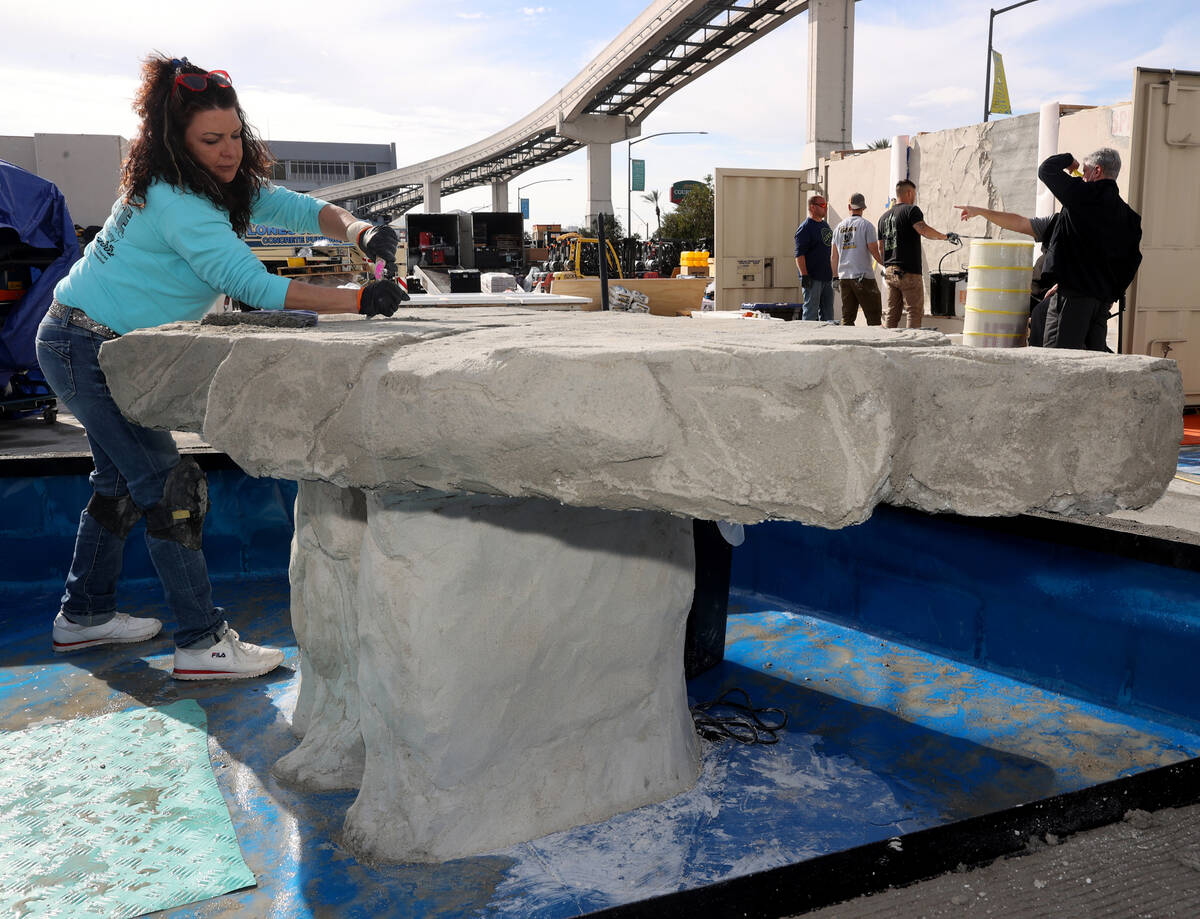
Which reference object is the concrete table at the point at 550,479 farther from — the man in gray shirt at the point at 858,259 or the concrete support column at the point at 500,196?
the concrete support column at the point at 500,196

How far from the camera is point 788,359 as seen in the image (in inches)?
50.9

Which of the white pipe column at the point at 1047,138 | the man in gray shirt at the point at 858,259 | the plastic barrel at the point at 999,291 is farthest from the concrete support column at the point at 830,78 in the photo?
the plastic barrel at the point at 999,291

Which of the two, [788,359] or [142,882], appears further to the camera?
[142,882]

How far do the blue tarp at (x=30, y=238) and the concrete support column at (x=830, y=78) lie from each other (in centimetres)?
1006

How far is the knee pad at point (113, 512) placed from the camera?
8.97 feet

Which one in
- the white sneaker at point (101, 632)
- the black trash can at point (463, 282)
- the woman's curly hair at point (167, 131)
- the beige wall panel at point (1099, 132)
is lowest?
the white sneaker at point (101, 632)

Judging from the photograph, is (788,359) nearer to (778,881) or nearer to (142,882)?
(778,881)

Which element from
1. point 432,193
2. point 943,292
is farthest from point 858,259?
point 432,193

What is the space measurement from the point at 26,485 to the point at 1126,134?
6.34 m

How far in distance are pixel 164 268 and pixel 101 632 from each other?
1268mm

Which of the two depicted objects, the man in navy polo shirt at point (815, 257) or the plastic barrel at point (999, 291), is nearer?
the plastic barrel at point (999, 291)

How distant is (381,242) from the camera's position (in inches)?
93.7

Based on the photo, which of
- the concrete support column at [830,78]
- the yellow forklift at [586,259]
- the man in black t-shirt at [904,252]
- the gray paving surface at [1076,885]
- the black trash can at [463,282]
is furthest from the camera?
the yellow forklift at [586,259]

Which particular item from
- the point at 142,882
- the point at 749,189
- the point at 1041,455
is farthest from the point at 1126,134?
the point at 142,882
